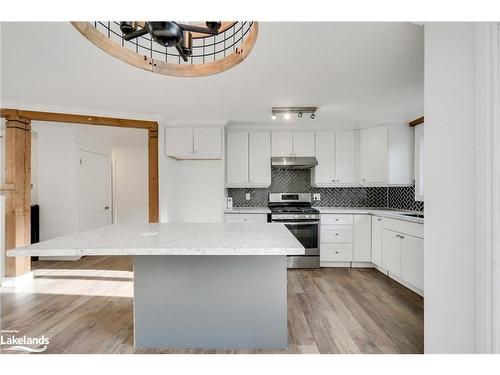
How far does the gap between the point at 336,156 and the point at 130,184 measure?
15.7 ft

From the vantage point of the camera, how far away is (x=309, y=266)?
11.6 ft

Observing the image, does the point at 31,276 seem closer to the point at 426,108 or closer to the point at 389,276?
the point at 426,108

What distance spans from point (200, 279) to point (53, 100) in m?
2.93

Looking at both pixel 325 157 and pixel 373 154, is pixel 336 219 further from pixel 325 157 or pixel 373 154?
pixel 373 154

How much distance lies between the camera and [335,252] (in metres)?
3.58

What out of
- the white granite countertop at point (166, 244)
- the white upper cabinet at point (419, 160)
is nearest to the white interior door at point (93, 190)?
the white granite countertop at point (166, 244)

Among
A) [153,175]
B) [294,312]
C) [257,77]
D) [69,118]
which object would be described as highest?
[257,77]

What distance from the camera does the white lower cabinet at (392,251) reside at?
2.91 m

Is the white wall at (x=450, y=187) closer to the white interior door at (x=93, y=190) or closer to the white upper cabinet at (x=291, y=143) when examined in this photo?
the white upper cabinet at (x=291, y=143)

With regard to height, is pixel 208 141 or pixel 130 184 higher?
pixel 208 141

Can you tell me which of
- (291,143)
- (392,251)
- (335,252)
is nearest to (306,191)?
(291,143)

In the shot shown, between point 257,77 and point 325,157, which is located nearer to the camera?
point 257,77

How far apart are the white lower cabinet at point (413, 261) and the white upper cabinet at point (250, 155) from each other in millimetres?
2095
